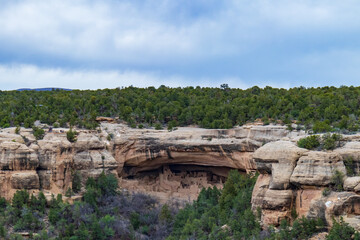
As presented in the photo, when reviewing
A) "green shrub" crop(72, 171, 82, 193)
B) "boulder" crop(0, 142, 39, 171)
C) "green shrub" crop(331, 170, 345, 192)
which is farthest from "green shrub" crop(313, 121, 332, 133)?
"boulder" crop(0, 142, 39, 171)

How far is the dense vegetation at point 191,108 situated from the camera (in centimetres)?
5475

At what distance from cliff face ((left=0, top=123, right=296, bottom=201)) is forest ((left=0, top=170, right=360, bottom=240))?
153 cm

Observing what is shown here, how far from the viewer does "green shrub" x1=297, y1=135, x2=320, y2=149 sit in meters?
41.9

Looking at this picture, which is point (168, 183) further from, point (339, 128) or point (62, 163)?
point (339, 128)

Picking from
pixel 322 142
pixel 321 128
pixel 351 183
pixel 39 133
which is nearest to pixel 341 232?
pixel 351 183

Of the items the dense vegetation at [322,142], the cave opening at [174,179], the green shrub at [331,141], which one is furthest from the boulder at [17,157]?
the green shrub at [331,141]

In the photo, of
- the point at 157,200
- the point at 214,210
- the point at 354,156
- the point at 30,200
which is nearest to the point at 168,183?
the point at 157,200

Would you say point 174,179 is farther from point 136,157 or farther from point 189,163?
point 136,157

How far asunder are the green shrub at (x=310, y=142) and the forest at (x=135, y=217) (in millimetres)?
4765

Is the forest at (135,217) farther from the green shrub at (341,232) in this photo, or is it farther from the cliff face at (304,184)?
the green shrub at (341,232)

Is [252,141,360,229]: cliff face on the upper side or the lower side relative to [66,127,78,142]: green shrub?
lower

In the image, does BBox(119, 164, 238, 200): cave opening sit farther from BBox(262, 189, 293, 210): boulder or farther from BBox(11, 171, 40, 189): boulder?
BBox(262, 189, 293, 210): boulder

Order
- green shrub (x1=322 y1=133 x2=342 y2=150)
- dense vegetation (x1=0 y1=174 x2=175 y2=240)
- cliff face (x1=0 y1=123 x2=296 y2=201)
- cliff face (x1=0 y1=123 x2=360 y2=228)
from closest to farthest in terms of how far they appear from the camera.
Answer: cliff face (x1=0 y1=123 x2=360 y2=228) < green shrub (x1=322 y1=133 x2=342 y2=150) < dense vegetation (x1=0 y1=174 x2=175 y2=240) < cliff face (x1=0 y1=123 x2=296 y2=201)

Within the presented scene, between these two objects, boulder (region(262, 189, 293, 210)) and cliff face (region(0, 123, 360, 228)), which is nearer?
cliff face (region(0, 123, 360, 228))
